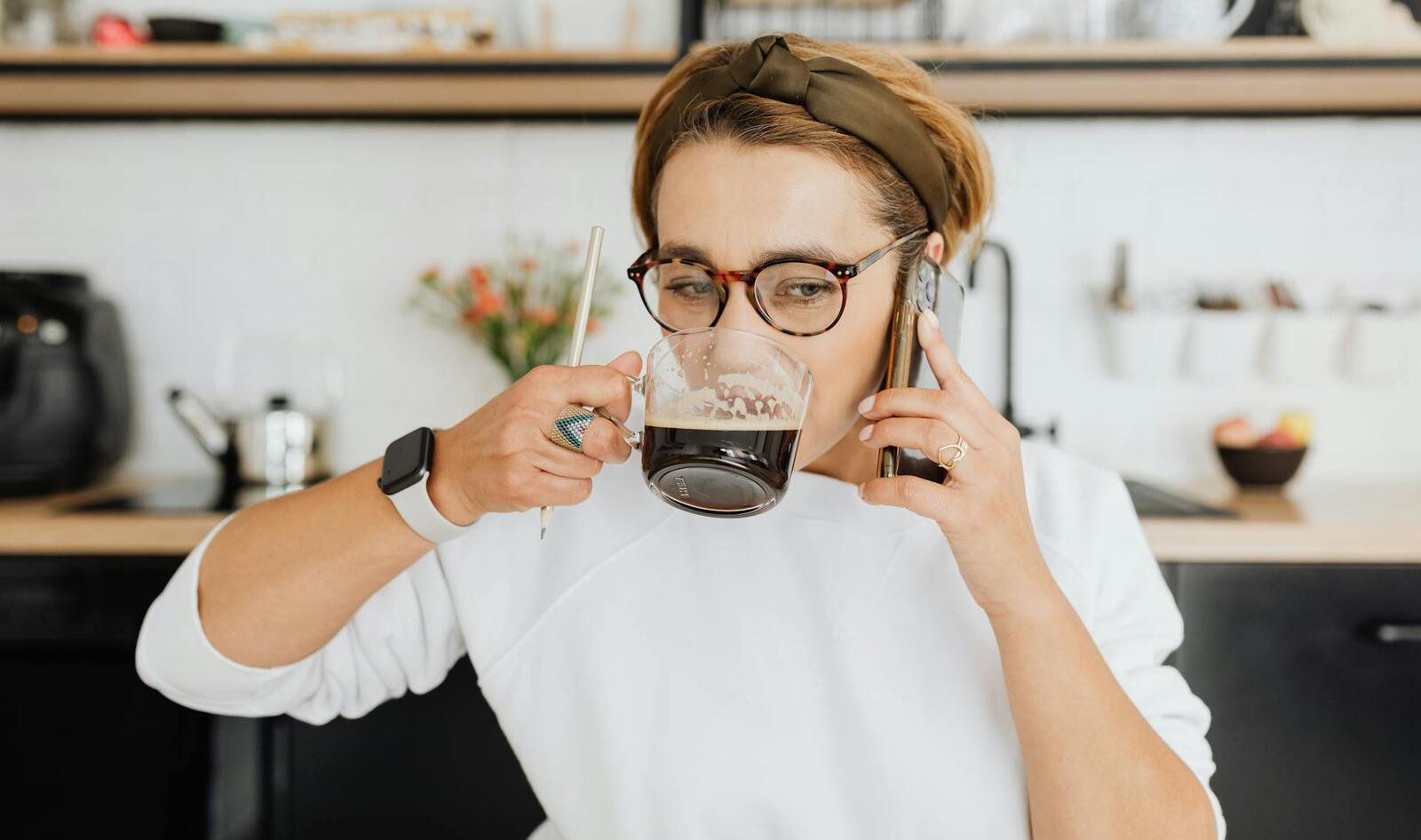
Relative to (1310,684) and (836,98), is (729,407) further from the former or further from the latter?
(1310,684)

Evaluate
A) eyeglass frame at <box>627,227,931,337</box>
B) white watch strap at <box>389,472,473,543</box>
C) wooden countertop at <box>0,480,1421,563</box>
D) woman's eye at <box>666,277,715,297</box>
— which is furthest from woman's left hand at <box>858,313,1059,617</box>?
wooden countertop at <box>0,480,1421,563</box>

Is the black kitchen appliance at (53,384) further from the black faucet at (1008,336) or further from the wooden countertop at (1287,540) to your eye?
the wooden countertop at (1287,540)

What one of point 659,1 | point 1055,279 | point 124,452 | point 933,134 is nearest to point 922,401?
point 933,134

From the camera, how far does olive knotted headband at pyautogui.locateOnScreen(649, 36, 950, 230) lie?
959 millimetres

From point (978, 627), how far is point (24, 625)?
1.65 m

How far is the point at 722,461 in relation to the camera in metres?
0.78

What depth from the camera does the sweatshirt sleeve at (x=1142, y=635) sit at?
3.12 feet

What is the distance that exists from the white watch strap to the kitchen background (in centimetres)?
93

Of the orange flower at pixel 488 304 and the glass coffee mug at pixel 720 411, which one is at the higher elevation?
the glass coffee mug at pixel 720 411

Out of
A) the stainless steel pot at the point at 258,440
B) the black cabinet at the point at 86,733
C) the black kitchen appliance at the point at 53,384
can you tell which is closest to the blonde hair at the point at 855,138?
the stainless steel pot at the point at 258,440

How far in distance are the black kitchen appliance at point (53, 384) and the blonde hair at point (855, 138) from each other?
1420mm

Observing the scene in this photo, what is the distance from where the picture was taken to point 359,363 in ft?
7.48

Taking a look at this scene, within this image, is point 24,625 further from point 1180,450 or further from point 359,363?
point 1180,450

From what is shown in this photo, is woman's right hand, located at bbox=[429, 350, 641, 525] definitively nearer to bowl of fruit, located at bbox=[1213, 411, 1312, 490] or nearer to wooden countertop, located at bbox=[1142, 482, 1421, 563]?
wooden countertop, located at bbox=[1142, 482, 1421, 563]
